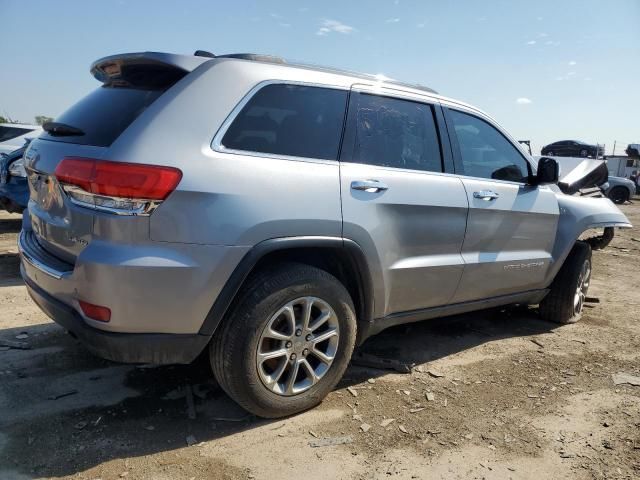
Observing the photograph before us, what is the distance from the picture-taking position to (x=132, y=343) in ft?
7.71

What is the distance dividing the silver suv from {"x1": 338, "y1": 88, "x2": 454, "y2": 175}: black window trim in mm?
12

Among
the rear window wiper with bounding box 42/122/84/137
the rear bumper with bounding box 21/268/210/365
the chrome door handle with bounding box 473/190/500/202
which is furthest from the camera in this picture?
the chrome door handle with bounding box 473/190/500/202

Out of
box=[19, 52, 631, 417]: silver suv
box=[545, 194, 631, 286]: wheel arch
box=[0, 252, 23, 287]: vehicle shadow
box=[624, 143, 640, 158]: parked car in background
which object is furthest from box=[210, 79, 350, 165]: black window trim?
box=[624, 143, 640, 158]: parked car in background

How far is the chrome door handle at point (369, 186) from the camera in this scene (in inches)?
113

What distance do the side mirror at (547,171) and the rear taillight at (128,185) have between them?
300 cm

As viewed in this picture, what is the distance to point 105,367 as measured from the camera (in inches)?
133

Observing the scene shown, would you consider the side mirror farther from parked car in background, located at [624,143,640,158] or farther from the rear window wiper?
parked car in background, located at [624,143,640,158]

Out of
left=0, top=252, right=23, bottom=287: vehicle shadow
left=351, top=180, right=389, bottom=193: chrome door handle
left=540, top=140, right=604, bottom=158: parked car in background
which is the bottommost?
left=0, top=252, right=23, bottom=287: vehicle shadow

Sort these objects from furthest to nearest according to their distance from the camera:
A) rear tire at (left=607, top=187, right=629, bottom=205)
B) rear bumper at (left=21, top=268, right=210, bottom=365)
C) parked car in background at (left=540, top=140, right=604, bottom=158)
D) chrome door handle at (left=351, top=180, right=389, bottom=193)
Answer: parked car in background at (left=540, top=140, right=604, bottom=158) < rear tire at (left=607, top=187, right=629, bottom=205) < chrome door handle at (left=351, top=180, right=389, bottom=193) < rear bumper at (left=21, top=268, right=210, bottom=365)

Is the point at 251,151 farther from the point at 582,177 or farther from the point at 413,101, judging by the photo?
the point at 582,177

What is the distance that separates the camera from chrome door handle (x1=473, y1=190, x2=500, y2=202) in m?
3.59

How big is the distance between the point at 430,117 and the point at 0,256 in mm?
5670

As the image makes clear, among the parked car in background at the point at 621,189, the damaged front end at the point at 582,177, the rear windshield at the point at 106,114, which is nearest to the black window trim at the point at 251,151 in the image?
the rear windshield at the point at 106,114

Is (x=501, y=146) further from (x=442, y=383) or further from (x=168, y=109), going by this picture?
(x=168, y=109)
